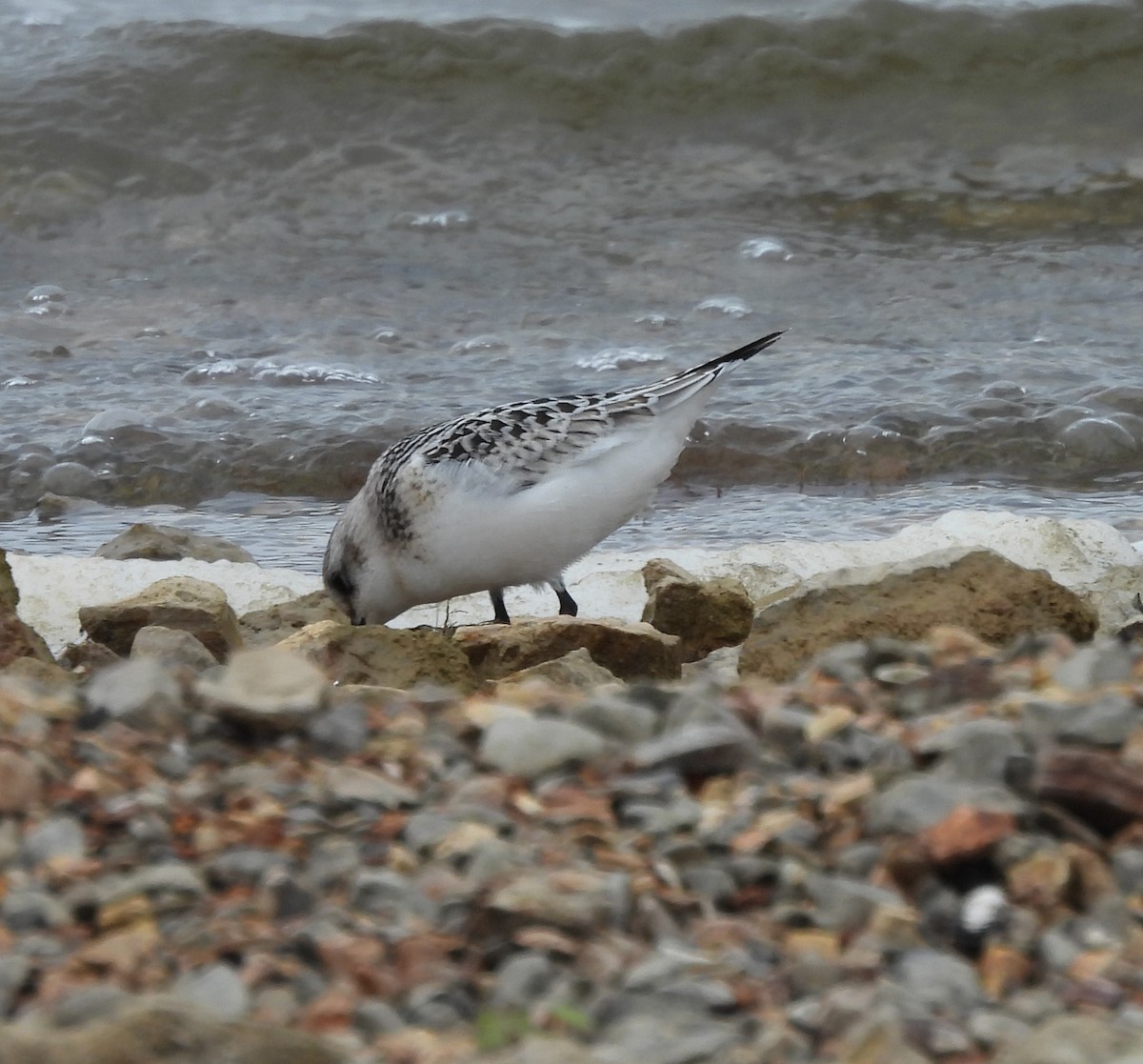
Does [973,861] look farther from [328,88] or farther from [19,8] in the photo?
[19,8]

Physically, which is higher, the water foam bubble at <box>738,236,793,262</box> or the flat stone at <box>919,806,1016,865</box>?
the flat stone at <box>919,806,1016,865</box>

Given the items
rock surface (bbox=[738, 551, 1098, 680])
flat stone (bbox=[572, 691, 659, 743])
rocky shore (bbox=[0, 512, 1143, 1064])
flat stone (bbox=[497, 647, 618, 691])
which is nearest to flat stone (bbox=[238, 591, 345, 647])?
flat stone (bbox=[497, 647, 618, 691])

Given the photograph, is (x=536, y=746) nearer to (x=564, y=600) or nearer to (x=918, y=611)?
(x=918, y=611)

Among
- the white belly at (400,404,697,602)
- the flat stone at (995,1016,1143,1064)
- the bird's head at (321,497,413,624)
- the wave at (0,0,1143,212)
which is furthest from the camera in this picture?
the wave at (0,0,1143,212)

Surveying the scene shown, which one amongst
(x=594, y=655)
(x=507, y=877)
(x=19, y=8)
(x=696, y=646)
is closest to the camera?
(x=507, y=877)

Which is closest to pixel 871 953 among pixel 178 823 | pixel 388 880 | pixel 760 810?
pixel 760 810

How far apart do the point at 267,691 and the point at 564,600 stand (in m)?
2.28

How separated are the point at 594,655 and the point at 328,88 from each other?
7.60 m

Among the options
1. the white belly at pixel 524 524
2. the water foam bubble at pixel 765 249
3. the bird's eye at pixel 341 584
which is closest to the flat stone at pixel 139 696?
the white belly at pixel 524 524

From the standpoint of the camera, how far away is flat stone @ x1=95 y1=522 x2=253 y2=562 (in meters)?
5.45

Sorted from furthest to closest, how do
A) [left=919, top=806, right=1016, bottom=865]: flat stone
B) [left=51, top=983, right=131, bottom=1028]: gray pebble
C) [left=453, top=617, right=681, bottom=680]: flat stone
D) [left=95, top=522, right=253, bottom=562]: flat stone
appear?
[left=95, top=522, right=253, bottom=562]: flat stone < [left=453, top=617, right=681, bottom=680]: flat stone < [left=919, top=806, right=1016, bottom=865]: flat stone < [left=51, top=983, right=131, bottom=1028]: gray pebble

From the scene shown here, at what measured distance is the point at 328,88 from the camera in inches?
440

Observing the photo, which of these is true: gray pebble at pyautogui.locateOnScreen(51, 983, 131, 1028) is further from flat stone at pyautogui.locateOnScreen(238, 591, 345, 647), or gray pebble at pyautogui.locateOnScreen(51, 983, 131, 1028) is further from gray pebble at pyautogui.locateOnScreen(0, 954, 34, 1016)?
flat stone at pyautogui.locateOnScreen(238, 591, 345, 647)

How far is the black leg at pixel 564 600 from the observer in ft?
16.6
